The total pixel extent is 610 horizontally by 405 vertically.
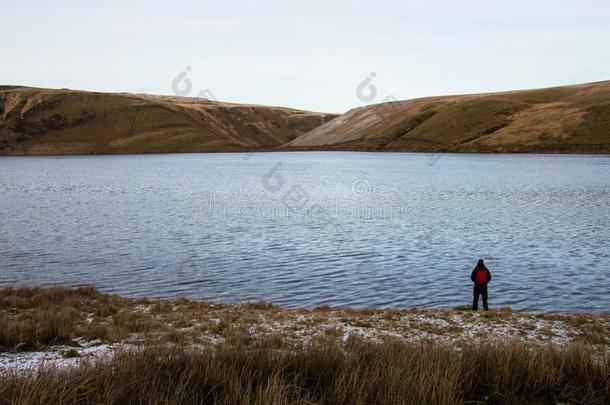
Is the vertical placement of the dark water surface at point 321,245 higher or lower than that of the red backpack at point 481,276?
lower

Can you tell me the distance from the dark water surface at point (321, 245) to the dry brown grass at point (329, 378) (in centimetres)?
1265

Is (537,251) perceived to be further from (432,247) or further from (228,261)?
(228,261)

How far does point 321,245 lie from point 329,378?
27501 mm

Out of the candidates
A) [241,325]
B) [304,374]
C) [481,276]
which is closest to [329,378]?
[304,374]

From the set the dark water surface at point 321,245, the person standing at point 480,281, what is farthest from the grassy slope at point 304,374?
the dark water surface at point 321,245

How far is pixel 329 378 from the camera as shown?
951 cm

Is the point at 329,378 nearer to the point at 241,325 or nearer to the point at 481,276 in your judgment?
the point at 241,325

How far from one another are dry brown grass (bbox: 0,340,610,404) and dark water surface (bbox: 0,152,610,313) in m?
12.6

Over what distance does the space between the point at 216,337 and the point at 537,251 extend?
83.2 ft

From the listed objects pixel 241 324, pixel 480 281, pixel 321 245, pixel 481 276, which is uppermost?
pixel 481 276

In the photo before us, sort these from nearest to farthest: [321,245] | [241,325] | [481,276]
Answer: [241,325] < [481,276] < [321,245]

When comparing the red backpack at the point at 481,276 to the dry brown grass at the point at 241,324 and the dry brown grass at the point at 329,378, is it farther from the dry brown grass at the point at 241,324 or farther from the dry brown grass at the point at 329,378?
the dry brown grass at the point at 329,378

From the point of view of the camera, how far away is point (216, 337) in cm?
1505

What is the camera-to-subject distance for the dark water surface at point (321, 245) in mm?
25156
